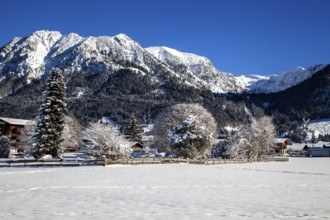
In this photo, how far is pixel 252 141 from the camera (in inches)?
3307

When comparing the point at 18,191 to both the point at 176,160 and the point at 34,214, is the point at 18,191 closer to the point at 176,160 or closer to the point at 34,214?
the point at 34,214

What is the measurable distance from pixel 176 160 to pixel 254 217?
145ft

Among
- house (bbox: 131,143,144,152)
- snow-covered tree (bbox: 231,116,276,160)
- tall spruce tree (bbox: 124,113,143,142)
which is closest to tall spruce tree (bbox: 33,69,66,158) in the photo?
snow-covered tree (bbox: 231,116,276,160)

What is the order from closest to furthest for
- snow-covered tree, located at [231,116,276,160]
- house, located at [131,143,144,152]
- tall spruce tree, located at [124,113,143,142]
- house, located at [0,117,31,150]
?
snow-covered tree, located at [231,116,276,160] → house, located at [131,143,144,152] → tall spruce tree, located at [124,113,143,142] → house, located at [0,117,31,150]

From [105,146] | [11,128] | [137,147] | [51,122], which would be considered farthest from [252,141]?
[11,128]

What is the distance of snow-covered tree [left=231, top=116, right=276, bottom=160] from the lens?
82.4 meters

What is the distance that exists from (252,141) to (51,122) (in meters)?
45.9

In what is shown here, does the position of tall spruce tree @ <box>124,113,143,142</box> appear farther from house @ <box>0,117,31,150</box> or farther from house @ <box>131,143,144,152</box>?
house @ <box>0,117,31,150</box>

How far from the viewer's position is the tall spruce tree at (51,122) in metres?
55.2

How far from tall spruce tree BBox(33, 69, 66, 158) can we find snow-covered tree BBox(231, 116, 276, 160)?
40.1m

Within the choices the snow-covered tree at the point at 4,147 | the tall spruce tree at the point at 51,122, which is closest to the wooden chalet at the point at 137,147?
the snow-covered tree at the point at 4,147

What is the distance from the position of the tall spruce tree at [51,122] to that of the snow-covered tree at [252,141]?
131 feet

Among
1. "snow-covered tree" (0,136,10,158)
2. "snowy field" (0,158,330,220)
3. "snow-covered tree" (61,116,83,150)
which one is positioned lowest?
"snowy field" (0,158,330,220)

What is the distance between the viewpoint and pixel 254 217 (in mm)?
16047
